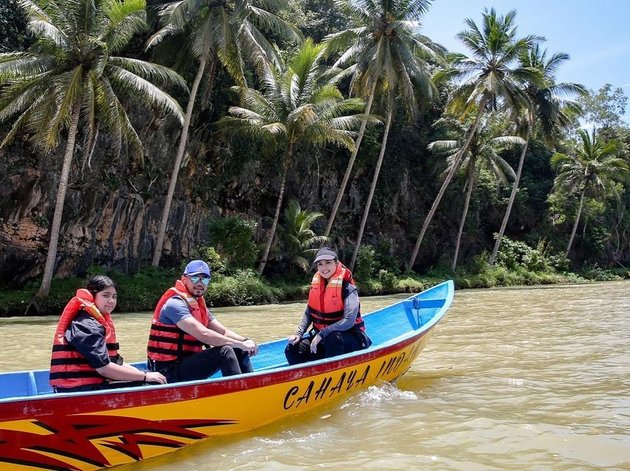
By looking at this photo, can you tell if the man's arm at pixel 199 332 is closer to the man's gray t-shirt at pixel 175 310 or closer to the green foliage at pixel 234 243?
the man's gray t-shirt at pixel 175 310

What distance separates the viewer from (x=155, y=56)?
2044 cm

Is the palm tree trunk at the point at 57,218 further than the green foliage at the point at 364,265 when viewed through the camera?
No

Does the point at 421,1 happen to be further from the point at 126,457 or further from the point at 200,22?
the point at 126,457

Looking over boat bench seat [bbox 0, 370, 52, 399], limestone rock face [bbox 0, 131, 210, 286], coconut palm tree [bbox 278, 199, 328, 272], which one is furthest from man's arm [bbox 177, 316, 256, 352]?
coconut palm tree [bbox 278, 199, 328, 272]

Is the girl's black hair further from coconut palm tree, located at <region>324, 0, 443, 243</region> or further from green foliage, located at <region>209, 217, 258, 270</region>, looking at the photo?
coconut palm tree, located at <region>324, 0, 443, 243</region>

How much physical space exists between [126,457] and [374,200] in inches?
1039

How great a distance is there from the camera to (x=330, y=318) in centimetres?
652

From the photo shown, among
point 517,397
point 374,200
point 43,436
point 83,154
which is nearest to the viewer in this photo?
point 43,436

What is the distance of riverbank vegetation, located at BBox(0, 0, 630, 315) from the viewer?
1636 cm

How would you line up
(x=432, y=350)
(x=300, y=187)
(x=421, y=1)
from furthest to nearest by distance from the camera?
(x=300, y=187) < (x=421, y=1) < (x=432, y=350)

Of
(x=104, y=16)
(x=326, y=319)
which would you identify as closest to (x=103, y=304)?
(x=326, y=319)

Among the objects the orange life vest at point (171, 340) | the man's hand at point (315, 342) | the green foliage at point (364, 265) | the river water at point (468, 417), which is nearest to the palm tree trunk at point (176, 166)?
the green foliage at point (364, 265)

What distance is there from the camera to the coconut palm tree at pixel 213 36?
18656 millimetres

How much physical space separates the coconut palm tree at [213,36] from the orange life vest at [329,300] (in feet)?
44.6
